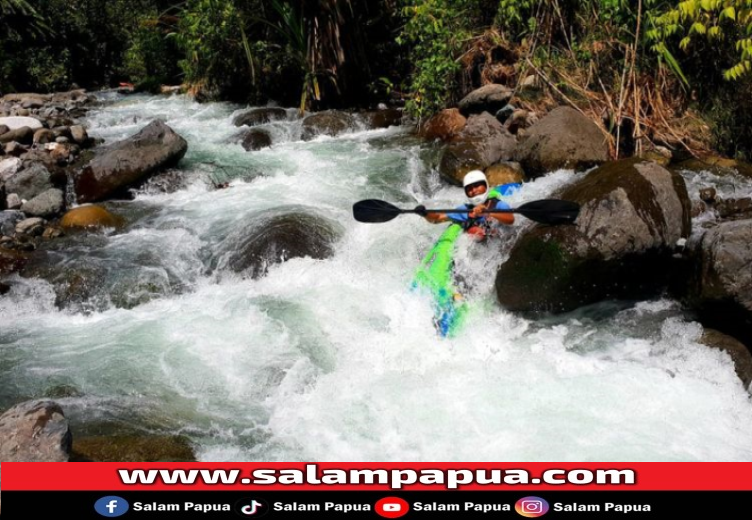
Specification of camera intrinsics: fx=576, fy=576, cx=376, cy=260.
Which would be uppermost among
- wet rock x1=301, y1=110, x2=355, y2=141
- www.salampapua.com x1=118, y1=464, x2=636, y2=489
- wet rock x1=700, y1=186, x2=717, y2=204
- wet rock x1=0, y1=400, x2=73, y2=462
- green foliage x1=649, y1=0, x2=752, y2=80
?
green foliage x1=649, y1=0, x2=752, y2=80

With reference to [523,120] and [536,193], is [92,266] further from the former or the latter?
[523,120]

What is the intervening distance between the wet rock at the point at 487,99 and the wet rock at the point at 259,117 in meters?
3.75

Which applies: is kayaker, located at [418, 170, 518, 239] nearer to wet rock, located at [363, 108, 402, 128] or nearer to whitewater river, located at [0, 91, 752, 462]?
whitewater river, located at [0, 91, 752, 462]

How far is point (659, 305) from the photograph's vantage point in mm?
4629

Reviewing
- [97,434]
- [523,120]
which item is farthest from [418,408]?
[523,120]

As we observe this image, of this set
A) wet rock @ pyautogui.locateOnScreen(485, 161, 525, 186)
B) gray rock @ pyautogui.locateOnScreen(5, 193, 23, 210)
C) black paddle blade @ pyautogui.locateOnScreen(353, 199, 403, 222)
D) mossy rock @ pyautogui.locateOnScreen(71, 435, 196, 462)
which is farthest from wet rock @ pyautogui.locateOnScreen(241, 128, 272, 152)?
mossy rock @ pyautogui.locateOnScreen(71, 435, 196, 462)

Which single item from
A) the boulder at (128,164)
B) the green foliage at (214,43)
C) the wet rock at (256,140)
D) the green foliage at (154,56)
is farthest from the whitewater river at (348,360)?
the green foliage at (154,56)

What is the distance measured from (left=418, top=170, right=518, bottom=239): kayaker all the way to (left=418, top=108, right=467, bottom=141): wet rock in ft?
12.7

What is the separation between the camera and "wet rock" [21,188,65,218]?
7.04 meters

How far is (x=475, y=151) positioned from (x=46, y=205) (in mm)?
Answer: 5334

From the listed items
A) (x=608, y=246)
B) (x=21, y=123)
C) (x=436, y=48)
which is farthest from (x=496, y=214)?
(x=21, y=123)

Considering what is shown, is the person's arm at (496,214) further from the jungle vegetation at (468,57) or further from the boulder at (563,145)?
the jungle vegetation at (468,57)

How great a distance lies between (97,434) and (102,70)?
19.0m
